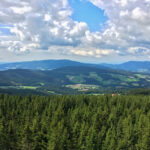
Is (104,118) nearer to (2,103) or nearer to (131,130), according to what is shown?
(131,130)

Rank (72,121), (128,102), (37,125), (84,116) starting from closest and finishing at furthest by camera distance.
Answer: (37,125) < (72,121) < (84,116) < (128,102)

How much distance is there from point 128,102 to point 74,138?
69550mm

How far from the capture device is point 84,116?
278ft

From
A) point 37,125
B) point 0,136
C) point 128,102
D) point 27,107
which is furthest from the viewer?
point 128,102

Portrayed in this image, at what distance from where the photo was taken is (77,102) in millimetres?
123688

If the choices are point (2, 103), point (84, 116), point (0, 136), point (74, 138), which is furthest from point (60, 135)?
point (2, 103)

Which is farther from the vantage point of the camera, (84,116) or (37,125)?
(84,116)

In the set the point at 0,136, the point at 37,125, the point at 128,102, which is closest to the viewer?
the point at 0,136

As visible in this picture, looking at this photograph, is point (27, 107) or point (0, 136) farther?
Answer: point (27, 107)

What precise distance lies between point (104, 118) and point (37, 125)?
35354 mm

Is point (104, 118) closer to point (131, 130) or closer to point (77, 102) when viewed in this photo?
point (131, 130)

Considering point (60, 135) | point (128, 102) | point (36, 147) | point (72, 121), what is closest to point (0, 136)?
point (36, 147)

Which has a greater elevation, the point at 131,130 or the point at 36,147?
the point at 131,130

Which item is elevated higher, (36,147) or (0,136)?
(0,136)
